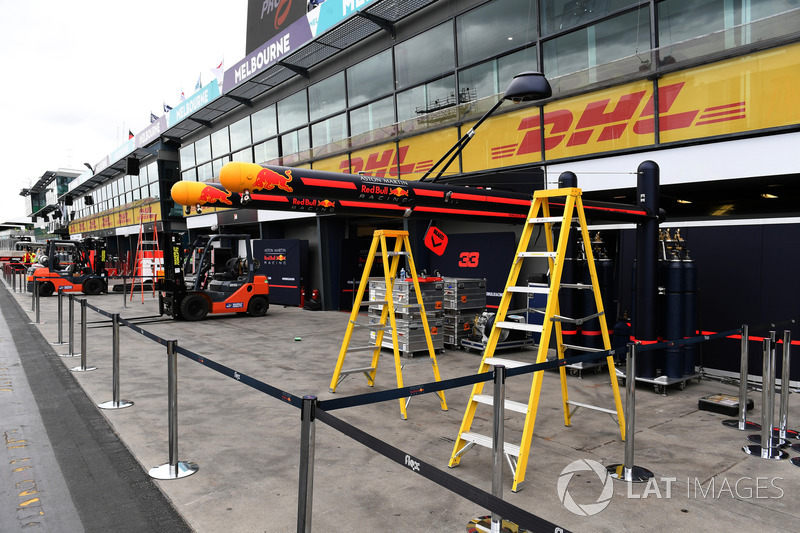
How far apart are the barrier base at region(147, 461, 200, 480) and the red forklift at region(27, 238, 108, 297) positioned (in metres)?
21.4

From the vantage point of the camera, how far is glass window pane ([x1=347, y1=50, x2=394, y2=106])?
49.3 ft

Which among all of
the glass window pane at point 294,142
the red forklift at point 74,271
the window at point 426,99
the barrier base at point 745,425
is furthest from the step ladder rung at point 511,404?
the red forklift at point 74,271

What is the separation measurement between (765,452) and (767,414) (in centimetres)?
36

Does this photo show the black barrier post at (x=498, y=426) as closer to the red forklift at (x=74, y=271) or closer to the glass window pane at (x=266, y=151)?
the glass window pane at (x=266, y=151)

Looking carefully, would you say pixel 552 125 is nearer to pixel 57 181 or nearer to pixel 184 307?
pixel 184 307

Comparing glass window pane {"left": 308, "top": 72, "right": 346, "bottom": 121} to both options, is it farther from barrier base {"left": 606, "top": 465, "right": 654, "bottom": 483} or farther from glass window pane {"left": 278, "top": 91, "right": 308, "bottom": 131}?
barrier base {"left": 606, "top": 465, "right": 654, "bottom": 483}

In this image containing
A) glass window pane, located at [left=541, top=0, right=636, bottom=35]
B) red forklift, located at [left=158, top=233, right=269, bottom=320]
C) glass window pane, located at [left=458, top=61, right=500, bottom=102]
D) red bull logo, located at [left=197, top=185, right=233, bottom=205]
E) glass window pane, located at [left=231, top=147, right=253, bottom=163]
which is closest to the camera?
red bull logo, located at [left=197, top=185, right=233, bottom=205]

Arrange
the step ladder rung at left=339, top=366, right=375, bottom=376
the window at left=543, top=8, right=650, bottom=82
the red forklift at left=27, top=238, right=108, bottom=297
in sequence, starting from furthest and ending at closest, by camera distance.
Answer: the red forklift at left=27, top=238, right=108, bottom=297 → the window at left=543, top=8, right=650, bottom=82 → the step ladder rung at left=339, top=366, right=375, bottom=376

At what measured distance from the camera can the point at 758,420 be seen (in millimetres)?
5961

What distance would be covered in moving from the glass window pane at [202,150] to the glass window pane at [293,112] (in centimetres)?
778

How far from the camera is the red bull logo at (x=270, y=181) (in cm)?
427

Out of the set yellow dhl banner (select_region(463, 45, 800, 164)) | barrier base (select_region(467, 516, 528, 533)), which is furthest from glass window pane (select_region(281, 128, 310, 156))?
barrier base (select_region(467, 516, 528, 533))

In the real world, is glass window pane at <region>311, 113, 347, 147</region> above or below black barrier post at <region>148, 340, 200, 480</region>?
above

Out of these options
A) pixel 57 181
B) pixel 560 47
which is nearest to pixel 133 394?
pixel 560 47
